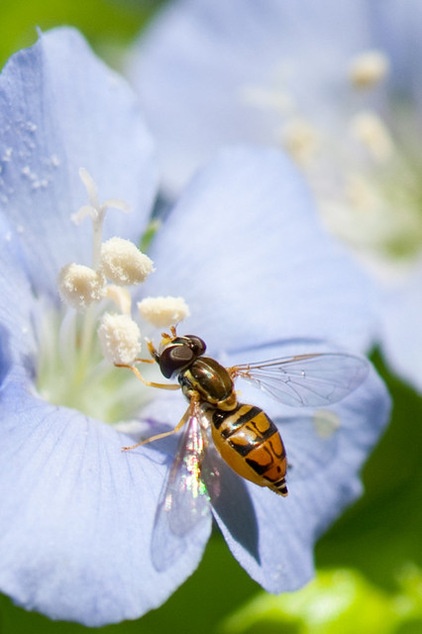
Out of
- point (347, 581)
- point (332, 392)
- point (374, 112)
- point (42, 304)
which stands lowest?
point (347, 581)

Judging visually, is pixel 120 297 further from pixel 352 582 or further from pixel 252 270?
pixel 352 582

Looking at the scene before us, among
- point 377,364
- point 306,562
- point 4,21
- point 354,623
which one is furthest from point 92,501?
point 4,21

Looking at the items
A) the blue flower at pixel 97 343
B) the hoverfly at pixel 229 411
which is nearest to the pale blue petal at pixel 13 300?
the blue flower at pixel 97 343

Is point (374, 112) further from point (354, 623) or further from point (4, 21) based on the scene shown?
point (354, 623)

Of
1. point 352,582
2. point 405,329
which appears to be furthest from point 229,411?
point 405,329

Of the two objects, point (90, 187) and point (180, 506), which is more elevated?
point (90, 187)

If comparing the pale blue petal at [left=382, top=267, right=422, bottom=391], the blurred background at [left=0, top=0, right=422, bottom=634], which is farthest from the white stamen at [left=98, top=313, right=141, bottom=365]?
the pale blue petal at [left=382, top=267, right=422, bottom=391]

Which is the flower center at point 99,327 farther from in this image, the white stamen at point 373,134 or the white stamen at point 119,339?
the white stamen at point 373,134
